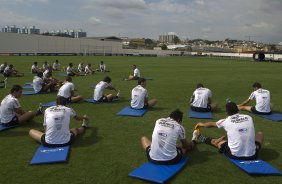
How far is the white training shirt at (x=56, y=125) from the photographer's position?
7977 millimetres

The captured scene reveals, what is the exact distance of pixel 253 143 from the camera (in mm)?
7270

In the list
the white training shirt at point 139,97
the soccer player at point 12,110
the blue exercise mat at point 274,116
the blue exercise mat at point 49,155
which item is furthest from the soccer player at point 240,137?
the soccer player at point 12,110

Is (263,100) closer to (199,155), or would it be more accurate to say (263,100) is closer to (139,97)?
(139,97)

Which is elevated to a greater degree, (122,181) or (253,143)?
(253,143)

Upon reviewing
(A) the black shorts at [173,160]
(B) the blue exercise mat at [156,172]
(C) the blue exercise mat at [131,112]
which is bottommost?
(B) the blue exercise mat at [156,172]

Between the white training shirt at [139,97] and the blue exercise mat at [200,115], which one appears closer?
the blue exercise mat at [200,115]

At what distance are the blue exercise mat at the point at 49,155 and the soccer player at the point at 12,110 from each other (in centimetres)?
261

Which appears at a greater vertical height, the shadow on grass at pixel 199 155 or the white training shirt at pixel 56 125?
the white training shirt at pixel 56 125

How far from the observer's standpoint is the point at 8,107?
10.1 m

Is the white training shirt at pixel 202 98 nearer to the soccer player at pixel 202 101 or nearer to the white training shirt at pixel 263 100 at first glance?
the soccer player at pixel 202 101

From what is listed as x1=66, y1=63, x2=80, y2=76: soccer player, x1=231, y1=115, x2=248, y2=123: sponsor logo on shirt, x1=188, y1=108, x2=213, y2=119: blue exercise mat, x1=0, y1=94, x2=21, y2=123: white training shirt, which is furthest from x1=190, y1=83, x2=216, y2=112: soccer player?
x1=66, y1=63, x2=80, y2=76: soccer player

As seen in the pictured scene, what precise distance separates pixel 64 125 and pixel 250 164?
4.75 metres

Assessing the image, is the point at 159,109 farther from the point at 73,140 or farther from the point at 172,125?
the point at 172,125

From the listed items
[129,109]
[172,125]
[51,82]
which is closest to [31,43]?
[51,82]
